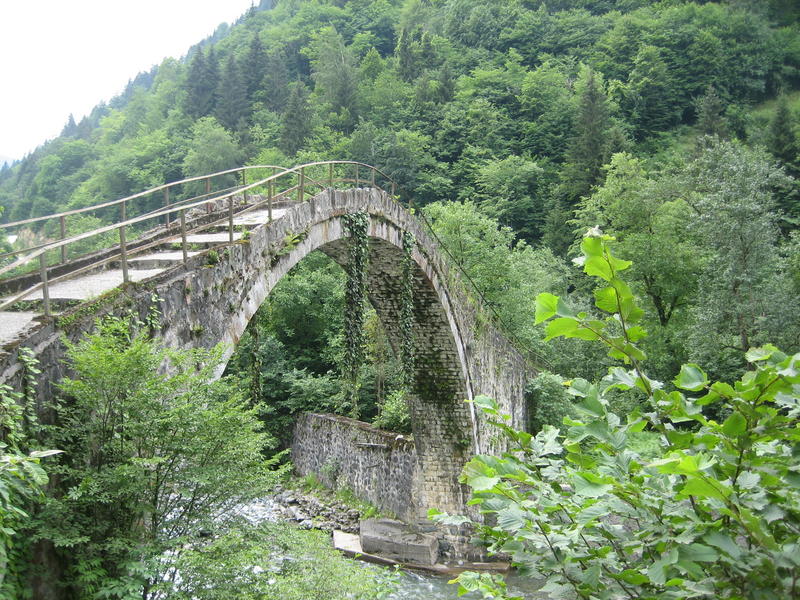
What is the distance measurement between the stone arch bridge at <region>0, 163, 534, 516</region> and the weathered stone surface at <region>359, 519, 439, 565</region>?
1029 millimetres

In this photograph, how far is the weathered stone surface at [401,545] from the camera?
49.4 ft

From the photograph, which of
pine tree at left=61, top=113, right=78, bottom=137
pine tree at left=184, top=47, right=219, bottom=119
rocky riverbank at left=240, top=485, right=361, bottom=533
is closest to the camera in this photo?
rocky riverbank at left=240, top=485, right=361, bottom=533

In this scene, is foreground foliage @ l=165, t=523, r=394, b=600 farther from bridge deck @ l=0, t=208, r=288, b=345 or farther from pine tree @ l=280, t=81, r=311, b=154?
pine tree @ l=280, t=81, r=311, b=154

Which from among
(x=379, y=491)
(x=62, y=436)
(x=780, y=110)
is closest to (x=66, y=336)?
(x=62, y=436)

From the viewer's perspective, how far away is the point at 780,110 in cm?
3148

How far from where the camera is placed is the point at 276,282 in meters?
8.98

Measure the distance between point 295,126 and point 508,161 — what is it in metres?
13.4

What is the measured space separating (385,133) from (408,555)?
25.3m

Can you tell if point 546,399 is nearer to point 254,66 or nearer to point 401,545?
A: point 401,545

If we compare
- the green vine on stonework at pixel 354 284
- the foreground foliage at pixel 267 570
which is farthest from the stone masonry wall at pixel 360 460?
the foreground foliage at pixel 267 570

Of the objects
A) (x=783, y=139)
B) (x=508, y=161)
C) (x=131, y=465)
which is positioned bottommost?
(x=131, y=465)

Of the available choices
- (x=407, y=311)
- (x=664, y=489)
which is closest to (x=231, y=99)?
(x=407, y=311)

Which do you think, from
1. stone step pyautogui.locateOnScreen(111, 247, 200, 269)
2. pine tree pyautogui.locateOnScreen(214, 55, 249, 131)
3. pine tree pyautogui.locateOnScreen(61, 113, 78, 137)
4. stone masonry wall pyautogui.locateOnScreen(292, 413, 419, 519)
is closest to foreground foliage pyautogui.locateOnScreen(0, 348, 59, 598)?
stone step pyautogui.locateOnScreen(111, 247, 200, 269)

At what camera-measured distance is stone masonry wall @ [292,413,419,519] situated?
1691 centimetres
